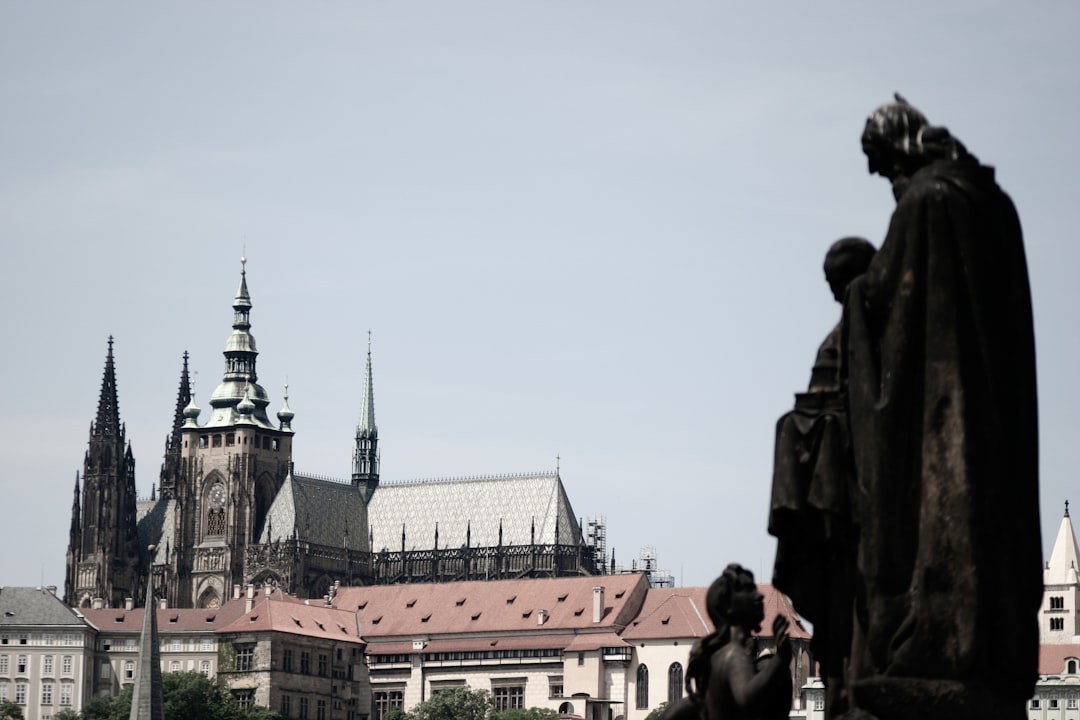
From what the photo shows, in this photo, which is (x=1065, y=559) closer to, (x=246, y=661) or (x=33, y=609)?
(x=246, y=661)

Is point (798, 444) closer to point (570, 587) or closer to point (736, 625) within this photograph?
point (736, 625)

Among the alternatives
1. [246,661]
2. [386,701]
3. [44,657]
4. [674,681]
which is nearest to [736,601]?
[674,681]

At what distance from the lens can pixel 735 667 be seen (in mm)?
10711

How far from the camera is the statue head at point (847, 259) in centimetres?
1105

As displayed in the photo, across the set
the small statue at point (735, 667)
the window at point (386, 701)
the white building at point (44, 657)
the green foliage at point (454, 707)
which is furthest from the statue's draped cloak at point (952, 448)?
the white building at point (44, 657)

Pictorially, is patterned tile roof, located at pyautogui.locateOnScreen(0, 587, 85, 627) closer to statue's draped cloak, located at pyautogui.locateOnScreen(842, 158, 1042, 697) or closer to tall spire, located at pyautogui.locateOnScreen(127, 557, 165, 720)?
tall spire, located at pyautogui.locateOnScreen(127, 557, 165, 720)

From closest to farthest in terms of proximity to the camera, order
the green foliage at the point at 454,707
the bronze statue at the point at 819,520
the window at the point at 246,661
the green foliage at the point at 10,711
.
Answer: the bronze statue at the point at 819,520
the green foliage at the point at 454,707
the green foliage at the point at 10,711
the window at the point at 246,661

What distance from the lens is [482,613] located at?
611ft

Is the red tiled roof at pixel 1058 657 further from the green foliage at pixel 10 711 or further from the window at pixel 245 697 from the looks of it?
the green foliage at pixel 10 711

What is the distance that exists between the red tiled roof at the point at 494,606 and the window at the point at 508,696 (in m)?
4.33

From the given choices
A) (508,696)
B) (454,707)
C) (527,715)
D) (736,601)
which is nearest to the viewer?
(736,601)

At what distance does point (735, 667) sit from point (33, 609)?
183 meters

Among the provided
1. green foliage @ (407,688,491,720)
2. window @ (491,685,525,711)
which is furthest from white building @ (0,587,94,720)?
window @ (491,685,525,711)

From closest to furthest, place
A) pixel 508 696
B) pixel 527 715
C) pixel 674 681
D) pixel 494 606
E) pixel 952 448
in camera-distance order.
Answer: pixel 952 448 → pixel 674 681 → pixel 527 715 → pixel 508 696 → pixel 494 606
